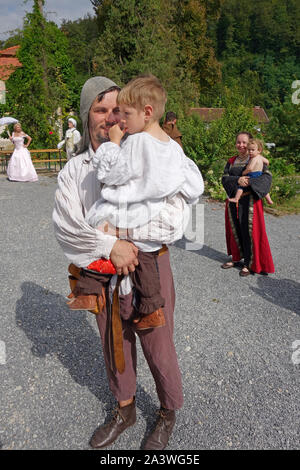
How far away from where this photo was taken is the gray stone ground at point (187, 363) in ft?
7.71

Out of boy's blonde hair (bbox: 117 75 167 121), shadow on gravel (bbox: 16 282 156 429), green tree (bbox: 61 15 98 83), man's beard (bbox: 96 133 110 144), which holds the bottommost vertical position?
shadow on gravel (bbox: 16 282 156 429)

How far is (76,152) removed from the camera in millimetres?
2072

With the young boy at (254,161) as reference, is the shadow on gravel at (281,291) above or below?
below

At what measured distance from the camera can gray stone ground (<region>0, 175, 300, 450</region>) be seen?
7.71 ft

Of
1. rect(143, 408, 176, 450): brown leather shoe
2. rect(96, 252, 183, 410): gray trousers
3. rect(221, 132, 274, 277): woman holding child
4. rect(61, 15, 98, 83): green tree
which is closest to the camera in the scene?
rect(96, 252, 183, 410): gray trousers

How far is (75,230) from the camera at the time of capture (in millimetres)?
1823

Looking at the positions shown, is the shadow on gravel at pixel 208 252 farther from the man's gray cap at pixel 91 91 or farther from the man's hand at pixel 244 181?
the man's gray cap at pixel 91 91

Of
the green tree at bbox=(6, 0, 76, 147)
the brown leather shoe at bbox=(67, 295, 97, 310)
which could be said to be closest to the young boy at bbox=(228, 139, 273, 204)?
the brown leather shoe at bbox=(67, 295, 97, 310)

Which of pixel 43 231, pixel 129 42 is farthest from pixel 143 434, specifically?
pixel 129 42

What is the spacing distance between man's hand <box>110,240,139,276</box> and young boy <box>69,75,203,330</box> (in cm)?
4

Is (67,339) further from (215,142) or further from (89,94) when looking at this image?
(215,142)

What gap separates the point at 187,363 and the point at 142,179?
1.91 m

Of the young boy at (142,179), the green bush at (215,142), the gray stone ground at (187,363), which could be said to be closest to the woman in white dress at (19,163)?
the green bush at (215,142)

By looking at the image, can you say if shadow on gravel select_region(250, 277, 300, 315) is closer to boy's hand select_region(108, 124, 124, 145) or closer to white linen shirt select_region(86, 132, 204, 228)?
white linen shirt select_region(86, 132, 204, 228)
